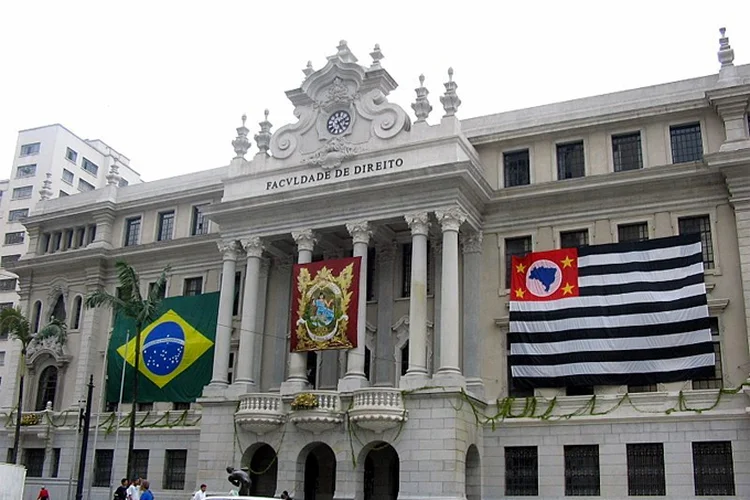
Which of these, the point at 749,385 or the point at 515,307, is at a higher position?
the point at 515,307

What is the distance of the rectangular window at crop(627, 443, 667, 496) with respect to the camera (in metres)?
34.1

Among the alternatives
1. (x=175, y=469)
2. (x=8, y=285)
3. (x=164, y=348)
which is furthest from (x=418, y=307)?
(x=8, y=285)

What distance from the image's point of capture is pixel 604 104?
132ft

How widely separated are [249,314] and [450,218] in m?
10.8

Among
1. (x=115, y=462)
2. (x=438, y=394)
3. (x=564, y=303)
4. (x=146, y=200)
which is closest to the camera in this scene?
(x=438, y=394)

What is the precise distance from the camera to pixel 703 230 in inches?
1451

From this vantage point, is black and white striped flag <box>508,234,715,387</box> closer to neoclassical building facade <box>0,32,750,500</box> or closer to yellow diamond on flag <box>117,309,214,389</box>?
neoclassical building facade <box>0,32,750,500</box>

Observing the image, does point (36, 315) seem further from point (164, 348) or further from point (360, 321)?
point (360, 321)

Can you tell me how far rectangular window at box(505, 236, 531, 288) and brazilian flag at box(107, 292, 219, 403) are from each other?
14884 mm

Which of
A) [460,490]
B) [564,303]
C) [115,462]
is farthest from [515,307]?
[115,462]

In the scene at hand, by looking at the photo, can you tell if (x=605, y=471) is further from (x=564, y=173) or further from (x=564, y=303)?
(x=564, y=173)

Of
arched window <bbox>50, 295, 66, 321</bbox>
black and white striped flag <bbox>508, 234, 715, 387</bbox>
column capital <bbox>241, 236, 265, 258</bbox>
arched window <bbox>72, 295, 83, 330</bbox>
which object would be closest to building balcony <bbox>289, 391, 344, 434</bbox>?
black and white striped flag <bbox>508, 234, 715, 387</bbox>

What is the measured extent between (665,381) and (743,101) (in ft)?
40.2

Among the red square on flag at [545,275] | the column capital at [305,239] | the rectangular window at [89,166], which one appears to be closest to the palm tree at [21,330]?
the column capital at [305,239]
